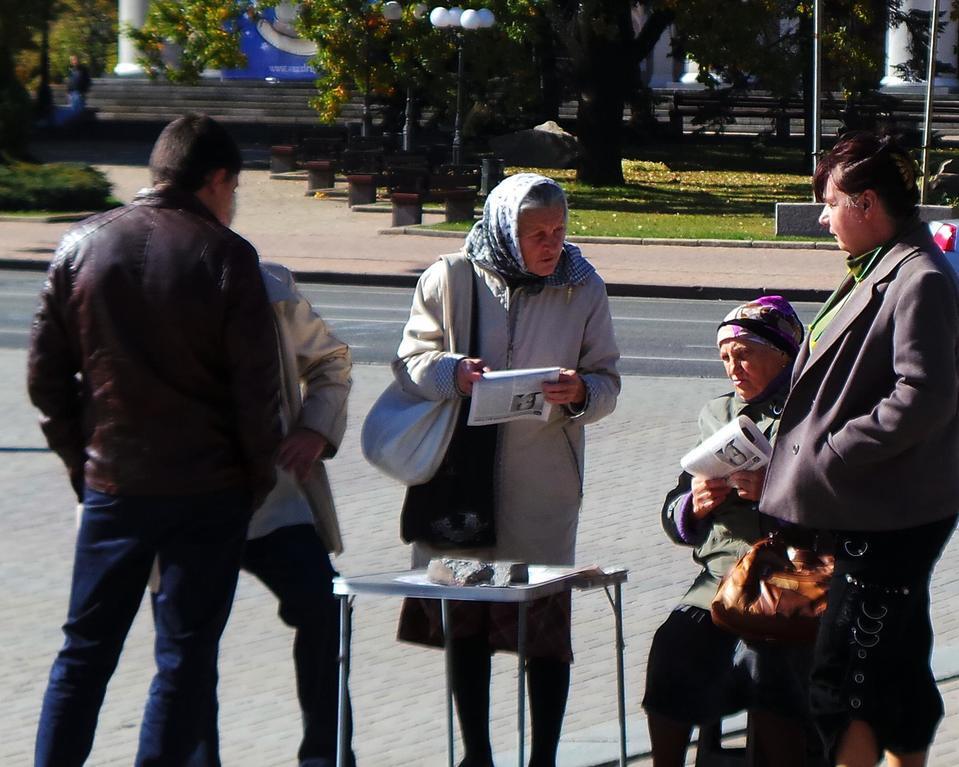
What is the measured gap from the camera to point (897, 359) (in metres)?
3.39

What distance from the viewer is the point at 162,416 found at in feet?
11.3

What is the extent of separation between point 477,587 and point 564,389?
63cm

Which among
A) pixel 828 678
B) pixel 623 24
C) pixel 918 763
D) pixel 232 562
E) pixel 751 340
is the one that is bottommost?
pixel 918 763

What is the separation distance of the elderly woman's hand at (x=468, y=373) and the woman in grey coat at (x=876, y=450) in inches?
31.0

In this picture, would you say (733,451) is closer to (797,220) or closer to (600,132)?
(797,220)

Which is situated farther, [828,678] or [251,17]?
[251,17]

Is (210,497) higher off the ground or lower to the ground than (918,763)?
higher

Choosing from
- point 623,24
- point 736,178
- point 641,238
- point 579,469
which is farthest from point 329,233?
point 579,469

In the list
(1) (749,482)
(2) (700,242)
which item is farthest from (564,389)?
(2) (700,242)

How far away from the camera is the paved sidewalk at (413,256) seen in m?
18.4

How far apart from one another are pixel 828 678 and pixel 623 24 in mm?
29333

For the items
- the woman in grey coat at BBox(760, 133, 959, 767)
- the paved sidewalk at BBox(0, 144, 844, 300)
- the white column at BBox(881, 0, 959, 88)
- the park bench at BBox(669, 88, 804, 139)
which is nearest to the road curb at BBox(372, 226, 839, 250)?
the paved sidewalk at BBox(0, 144, 844, 300)

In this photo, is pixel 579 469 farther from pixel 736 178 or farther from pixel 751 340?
pixel 736 178

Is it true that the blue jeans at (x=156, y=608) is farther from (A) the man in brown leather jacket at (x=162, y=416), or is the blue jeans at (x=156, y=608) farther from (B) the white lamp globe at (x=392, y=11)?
(B) the white lamp globe at (x=392, y=11)
